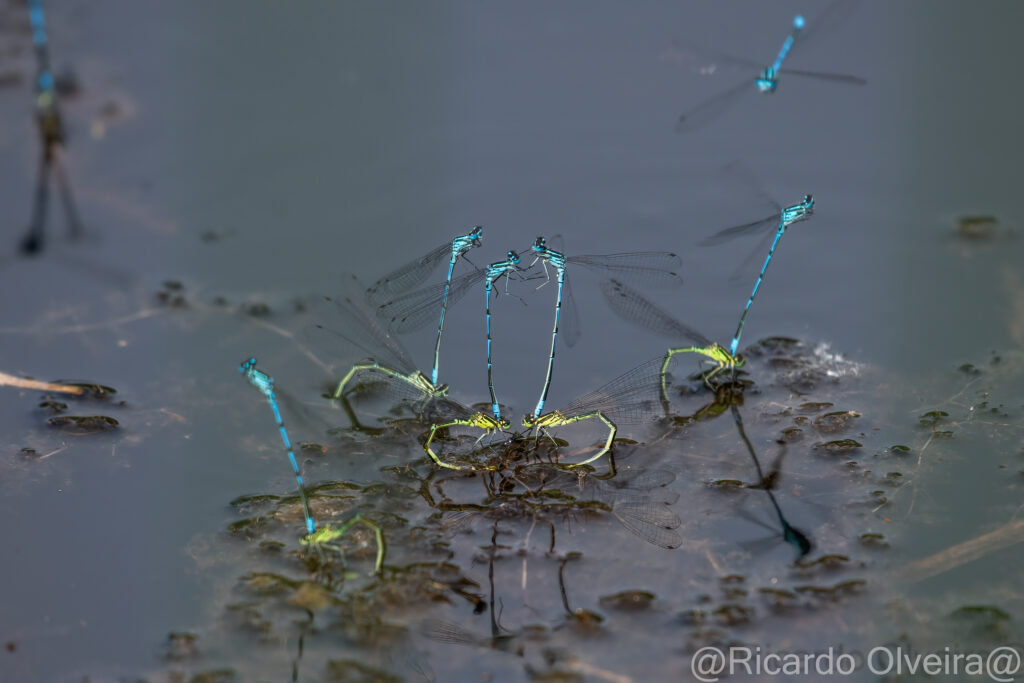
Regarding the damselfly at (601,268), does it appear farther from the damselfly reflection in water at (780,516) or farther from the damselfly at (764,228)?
the damselfly reflection in water at (780,516)

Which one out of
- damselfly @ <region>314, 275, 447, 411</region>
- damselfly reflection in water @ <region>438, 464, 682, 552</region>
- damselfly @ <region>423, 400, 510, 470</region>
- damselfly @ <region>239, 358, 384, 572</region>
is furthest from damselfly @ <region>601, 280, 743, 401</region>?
damselfly @ <region>239, 358, 384, 572</region>

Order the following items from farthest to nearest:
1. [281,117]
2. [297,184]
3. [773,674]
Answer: [281,117]
[297,184]
[773,674]

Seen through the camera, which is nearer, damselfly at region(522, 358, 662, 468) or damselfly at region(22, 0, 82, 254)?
damselfly at region(522, 358, 662, 468)

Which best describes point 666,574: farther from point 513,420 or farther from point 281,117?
point 281,117

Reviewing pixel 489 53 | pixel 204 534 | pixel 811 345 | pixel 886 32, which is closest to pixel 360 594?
pixel 204 534

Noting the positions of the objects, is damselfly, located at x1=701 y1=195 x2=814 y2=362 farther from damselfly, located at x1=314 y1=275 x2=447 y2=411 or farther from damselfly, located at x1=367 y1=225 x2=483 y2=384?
damselfly, located at x1=314 y1=275 x2=447 y2=411

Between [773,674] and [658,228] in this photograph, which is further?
[658,228]

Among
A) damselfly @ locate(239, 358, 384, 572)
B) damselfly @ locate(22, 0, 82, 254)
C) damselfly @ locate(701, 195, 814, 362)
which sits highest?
damselfly @ locate(22, 0, 82, 254)
